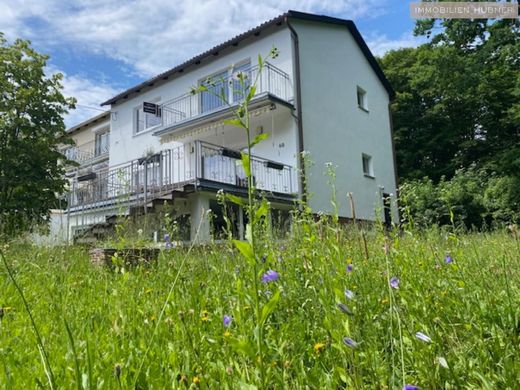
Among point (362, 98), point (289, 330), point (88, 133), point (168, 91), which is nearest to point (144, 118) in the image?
point (168, 91)

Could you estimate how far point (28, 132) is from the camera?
433 inches

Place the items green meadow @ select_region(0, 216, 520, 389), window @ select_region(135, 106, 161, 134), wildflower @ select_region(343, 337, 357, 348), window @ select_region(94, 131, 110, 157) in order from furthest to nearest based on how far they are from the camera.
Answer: window @ select_region(94, 131, 110, 157), window @ select_region(135, 106, 161, 134), green meadow @ select_region(0, 216, 520, 389), wildflower @ select_region(343, 337, 357, 348)

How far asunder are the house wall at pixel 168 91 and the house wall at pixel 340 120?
690 millimetres

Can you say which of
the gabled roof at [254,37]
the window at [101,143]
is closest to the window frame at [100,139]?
the window at [101,143]

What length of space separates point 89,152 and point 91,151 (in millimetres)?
149

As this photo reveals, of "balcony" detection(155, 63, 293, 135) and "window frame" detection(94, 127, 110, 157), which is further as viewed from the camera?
"window frame" detection(94, 127, 110, 157)

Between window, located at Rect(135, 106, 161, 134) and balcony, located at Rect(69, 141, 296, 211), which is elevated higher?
window, located at Rect(135, 106, 161, 134)

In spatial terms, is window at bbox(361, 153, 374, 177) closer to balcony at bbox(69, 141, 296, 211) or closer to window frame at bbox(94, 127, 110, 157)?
balcony at bbox(69, 141, 296, 211)

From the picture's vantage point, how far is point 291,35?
42.5ft

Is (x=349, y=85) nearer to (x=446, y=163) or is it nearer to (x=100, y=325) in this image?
(x=446, y=163)

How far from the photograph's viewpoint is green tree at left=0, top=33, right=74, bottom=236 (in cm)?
1049

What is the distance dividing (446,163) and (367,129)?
1160cm

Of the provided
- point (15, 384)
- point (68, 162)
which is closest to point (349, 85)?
point (68, 162)

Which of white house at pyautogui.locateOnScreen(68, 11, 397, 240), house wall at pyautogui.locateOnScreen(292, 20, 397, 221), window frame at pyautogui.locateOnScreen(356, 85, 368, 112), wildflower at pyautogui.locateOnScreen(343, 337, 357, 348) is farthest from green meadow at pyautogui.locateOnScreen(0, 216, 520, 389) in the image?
window frame at pyautogui.locateOnScreen(356, 85, 368, 112)
